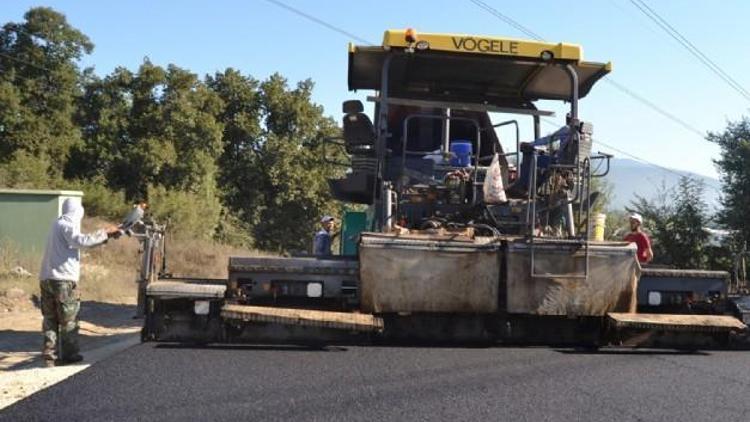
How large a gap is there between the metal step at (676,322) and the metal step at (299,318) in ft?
6.66

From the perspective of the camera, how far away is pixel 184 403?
193 inches

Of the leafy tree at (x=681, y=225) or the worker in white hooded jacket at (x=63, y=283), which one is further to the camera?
the leafy tree at (x=681, y=225)

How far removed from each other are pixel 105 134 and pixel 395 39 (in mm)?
23710

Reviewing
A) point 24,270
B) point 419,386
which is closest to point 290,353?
point 419,386

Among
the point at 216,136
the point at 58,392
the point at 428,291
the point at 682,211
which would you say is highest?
Result: the point at 216,136

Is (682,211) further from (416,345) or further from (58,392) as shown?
(58,392)

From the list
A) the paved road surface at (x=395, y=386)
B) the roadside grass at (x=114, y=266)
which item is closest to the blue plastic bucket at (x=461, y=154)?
the paved road surface at (x=395, y=386)

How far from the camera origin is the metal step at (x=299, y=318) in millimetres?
6248

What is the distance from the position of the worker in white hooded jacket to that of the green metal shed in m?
9.50

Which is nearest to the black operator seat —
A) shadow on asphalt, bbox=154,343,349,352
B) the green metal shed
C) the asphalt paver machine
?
the asphalt paver machine

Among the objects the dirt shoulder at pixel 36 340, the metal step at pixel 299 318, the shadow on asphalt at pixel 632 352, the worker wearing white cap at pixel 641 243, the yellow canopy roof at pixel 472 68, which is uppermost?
the yellow canopy roof at pixel 472 68

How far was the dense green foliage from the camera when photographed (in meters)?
27.5

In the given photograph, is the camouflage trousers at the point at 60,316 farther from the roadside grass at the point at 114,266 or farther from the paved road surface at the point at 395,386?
the roadside grass at the point at 114,266

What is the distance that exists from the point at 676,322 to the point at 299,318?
3.19m
